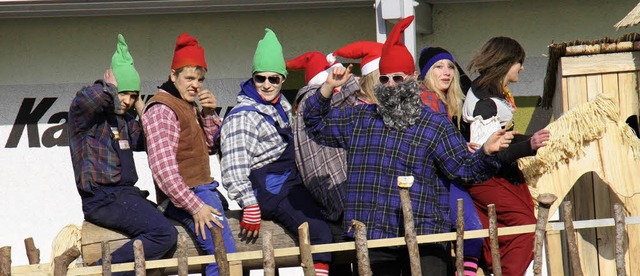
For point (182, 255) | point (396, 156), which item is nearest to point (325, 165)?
point (396, 156)

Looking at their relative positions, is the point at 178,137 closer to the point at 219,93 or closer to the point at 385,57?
the point at 385,57

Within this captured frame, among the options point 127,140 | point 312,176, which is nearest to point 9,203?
point 127,140

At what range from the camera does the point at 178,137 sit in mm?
7406

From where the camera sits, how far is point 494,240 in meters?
7.01

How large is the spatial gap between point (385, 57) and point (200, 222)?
4.64ft

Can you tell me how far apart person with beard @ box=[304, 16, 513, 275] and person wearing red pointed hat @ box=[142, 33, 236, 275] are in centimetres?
78

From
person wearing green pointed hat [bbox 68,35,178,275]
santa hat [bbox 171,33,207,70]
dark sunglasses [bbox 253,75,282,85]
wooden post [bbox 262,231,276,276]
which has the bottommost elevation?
wooden post [bbox 262,231,276,276]

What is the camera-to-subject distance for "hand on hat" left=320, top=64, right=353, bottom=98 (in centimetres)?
695

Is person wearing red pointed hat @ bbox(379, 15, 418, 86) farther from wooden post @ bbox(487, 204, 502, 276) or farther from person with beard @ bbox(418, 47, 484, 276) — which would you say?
wooden post @ bbox(487, 204, 502, 276)

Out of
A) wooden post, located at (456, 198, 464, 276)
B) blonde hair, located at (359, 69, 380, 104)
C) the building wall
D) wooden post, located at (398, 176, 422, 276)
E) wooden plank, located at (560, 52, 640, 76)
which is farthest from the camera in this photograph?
the building wall

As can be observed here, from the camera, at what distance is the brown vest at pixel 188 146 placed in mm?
7441

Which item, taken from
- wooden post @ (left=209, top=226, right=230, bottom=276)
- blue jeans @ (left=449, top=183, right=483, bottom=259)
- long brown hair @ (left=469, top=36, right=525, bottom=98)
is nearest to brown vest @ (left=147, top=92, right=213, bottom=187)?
wooden post @ (left=209, top=226, right=230, bottom=276)

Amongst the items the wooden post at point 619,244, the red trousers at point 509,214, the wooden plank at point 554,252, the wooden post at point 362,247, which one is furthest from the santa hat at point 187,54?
the wooden post at point 619,244

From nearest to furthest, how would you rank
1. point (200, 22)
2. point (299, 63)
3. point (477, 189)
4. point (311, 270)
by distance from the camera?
point (311, 270)
point (477, 189)
point (299, 63)
point (200, 22)
